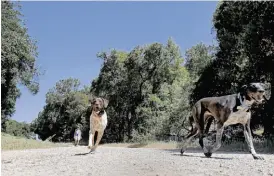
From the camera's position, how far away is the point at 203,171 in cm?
878

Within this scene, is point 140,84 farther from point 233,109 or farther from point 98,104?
point 233,109

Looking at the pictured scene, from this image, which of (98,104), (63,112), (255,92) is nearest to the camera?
A: (255,92)

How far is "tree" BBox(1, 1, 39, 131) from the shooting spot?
33.8 metres

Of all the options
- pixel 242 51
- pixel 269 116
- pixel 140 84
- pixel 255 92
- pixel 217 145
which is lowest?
pixel 217 145

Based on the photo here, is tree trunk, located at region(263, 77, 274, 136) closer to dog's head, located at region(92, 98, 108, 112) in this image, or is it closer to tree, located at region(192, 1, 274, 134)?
tree, located at region(192, 1, 274, 134)

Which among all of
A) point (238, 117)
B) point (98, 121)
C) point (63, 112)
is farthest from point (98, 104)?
point (63, 112)

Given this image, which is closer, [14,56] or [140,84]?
[14,56]

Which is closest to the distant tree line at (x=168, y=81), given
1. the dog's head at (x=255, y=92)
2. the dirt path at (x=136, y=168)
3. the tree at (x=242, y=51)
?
the tree at (x=242, y=51)

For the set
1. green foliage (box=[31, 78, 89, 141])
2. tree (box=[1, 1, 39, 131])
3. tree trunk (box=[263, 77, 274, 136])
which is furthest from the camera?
green foliage (box=[31, 78, 89, 141])

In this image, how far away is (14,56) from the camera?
34.2 meters

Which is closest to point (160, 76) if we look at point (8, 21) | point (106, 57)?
point (106, 57)

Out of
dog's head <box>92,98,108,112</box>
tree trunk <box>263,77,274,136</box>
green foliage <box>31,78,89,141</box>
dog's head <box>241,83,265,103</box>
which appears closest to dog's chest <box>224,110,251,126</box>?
dog's head <box>241,83,265,103</box>

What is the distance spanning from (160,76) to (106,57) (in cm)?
856

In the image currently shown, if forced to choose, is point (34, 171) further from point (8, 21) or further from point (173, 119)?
point (173, 119)
